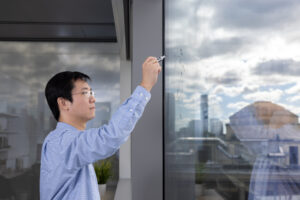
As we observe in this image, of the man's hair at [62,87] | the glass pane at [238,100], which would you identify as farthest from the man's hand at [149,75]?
the man's hair at [62,87]

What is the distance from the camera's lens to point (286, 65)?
510mm

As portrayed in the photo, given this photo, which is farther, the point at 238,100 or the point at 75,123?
the point at 75,123

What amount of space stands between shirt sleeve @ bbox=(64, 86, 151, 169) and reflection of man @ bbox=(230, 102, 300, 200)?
306 mm

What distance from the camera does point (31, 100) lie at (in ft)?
13.4

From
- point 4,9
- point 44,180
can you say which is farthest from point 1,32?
point 44,180

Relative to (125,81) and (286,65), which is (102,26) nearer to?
(125,81)

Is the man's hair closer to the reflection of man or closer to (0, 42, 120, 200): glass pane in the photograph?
the reflection of man

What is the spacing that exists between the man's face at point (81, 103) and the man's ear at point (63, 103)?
0.02 metres

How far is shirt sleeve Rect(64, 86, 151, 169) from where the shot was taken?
2.60 ft

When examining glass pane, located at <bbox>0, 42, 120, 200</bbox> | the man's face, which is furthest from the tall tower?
glass pane, located at <bbox>0, 42, 120, 200</bbox>

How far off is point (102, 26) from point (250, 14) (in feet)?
10.9

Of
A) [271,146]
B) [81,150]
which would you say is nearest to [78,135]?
[81,150]

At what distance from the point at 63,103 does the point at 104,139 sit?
240 mm

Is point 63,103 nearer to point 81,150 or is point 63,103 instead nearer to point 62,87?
point 62,87
